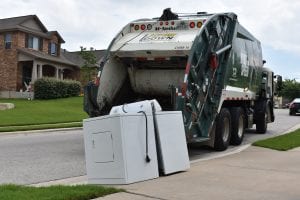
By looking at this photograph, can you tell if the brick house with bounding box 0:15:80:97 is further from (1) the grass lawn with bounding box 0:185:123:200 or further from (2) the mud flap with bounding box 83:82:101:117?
(1) the grass lawn with bounding box 0:185:123:200

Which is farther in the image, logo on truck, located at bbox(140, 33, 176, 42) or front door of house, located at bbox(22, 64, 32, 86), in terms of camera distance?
front door of house, located at bbox(22, 64, 32, 86)

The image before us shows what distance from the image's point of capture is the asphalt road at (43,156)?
8992 mm

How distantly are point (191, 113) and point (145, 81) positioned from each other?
82.0 inches

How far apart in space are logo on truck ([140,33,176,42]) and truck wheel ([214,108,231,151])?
92.5 inches

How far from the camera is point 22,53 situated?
4306 cm

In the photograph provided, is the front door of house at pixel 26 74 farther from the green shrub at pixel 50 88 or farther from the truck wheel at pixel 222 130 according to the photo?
the truck wheel at pixel 222 130

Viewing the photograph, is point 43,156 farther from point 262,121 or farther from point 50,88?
point 50,88

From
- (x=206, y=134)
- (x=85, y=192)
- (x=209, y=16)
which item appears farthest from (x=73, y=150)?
(x=85, y=192)

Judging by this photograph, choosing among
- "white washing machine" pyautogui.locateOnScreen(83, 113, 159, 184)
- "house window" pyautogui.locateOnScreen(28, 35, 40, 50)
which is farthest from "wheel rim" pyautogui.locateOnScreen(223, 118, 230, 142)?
"house window" pyautogui.locateOnScreen(28, 35, 40, 50)

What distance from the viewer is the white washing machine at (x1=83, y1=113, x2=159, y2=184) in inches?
299

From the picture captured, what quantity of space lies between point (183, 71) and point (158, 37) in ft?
3.31

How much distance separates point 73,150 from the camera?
12570mm

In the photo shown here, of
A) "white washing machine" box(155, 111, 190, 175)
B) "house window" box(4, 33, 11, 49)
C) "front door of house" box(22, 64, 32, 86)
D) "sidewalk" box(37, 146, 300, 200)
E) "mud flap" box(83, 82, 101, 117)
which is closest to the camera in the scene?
"sidewalk" box(37, 146, 300, 200)

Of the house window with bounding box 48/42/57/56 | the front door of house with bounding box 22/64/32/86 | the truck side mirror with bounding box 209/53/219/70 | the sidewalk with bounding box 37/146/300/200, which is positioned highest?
the house window with bounding box 48/42/57/56
